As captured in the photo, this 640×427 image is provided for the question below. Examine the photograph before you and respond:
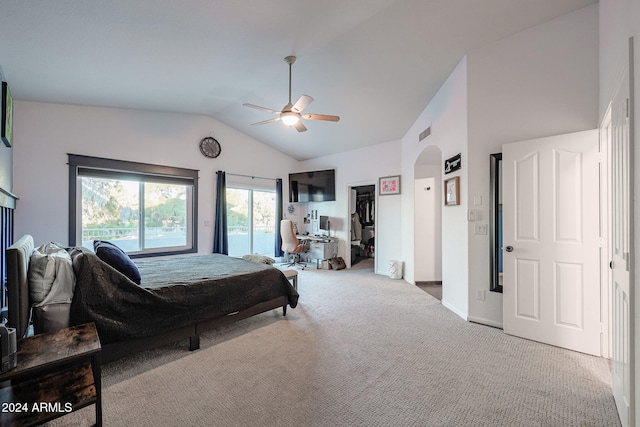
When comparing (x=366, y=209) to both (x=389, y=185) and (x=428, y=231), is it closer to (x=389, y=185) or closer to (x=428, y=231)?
(x=389, y=185)

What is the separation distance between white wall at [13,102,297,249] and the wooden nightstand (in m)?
3.34

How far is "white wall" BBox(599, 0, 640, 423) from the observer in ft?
4.53

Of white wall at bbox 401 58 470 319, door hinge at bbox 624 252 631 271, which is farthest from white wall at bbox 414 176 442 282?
door hinge at bbox 624 252 631 271

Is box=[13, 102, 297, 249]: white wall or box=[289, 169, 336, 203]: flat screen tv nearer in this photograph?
box=[13, 102, 297, 249]: white wall

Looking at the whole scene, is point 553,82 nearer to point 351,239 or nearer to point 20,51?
point 351,239

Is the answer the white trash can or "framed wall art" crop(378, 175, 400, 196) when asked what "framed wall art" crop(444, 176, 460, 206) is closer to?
"framed wall art" crop(378, 175, 400, 196)

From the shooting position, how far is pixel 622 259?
163 cm

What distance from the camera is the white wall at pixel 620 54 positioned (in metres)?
1.38

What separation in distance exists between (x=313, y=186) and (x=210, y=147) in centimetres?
257

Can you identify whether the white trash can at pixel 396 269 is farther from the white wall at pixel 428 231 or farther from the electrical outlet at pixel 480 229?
the electrical outlet at pixel 480 229

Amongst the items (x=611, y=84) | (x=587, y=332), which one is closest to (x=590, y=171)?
(x=611, y=84)

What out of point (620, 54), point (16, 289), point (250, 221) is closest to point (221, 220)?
point (250, 221)

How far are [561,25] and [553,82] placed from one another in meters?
0.54

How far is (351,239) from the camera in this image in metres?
6.82
